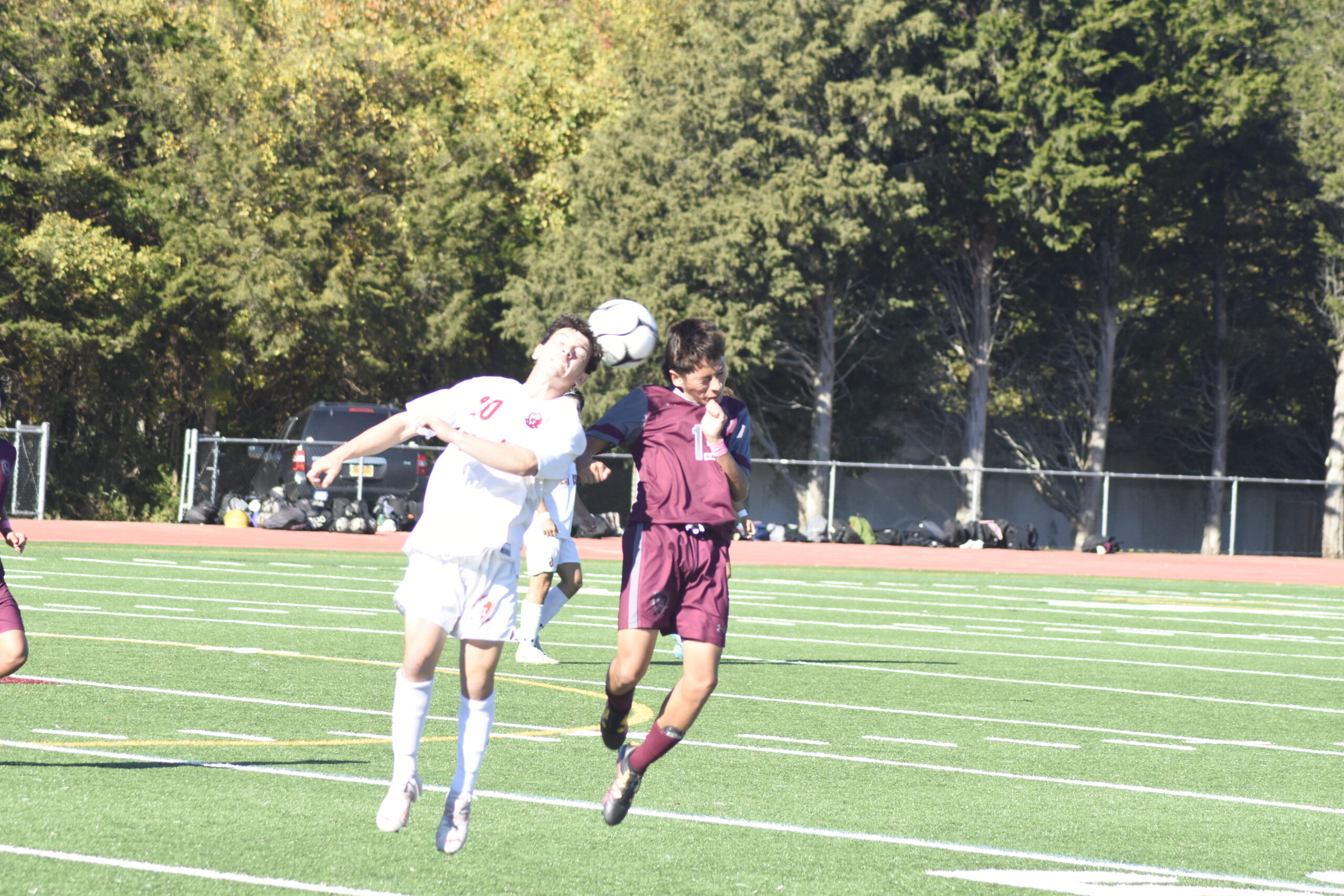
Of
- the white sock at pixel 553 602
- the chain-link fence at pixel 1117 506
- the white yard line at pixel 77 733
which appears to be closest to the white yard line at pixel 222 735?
the white yard line at pixel 77 733

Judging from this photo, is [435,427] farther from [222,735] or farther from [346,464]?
[346,464]

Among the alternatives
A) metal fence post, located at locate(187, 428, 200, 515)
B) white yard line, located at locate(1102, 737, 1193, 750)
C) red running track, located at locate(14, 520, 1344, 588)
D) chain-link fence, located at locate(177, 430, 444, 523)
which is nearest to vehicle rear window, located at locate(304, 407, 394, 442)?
chain-link fence, located at locate(177, 430, 444, 523)

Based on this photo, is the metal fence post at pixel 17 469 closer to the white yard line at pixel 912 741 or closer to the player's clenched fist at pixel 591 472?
the white yard line at pixel 912 741

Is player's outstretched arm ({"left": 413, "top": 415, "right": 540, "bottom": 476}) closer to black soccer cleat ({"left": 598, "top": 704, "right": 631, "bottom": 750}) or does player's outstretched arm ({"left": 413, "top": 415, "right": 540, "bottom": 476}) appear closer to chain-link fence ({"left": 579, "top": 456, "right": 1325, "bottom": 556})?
black soccer cleat ({"left": 598, "top": 704, "right": 631, "bottom": 750})

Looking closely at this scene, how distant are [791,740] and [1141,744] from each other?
203 centimetres

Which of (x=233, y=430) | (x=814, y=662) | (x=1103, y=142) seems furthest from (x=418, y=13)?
(x=814, y=662)

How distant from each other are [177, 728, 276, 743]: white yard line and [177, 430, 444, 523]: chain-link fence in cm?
1839

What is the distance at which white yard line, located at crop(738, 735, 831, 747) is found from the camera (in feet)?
28.3

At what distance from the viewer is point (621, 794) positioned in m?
5.89

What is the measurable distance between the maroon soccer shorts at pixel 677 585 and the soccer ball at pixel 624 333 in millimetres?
809

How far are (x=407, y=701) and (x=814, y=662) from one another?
762 centimetres

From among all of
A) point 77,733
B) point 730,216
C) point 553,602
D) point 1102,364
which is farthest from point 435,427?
point 1102,364

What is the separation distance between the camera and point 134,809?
6.17 m

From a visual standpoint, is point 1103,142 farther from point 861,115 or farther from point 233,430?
point 233,430
